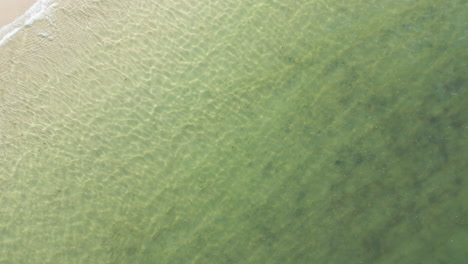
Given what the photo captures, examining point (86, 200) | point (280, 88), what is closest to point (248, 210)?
point (280, 88)

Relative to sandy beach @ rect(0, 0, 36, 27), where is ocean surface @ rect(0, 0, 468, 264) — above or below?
below

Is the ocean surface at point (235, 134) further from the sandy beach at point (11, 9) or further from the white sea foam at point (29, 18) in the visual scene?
the sandy beach at point (11, 9)

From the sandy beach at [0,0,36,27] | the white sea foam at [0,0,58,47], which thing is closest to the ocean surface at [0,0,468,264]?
the white sea foam at [0,0,58,47]

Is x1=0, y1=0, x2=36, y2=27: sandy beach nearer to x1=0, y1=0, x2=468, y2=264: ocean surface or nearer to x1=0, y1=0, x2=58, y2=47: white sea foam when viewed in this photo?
x1=0, y1=0, x2=58, y2=47: white sea foam

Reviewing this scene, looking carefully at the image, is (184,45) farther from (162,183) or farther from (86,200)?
(86,200)

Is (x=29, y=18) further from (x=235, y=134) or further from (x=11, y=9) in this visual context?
(x=235, y=134)
